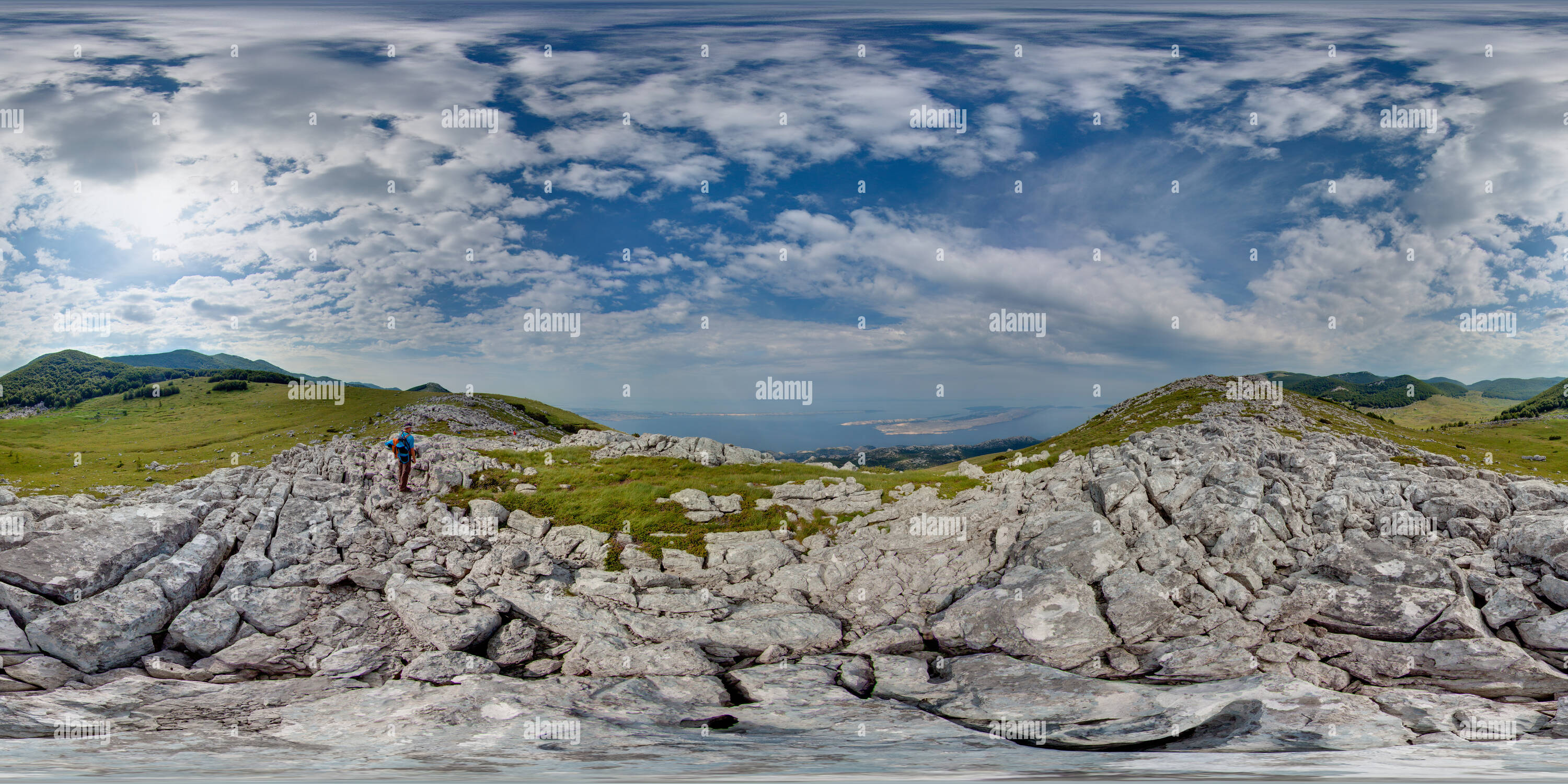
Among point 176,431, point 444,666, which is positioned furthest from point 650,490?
point 176,431

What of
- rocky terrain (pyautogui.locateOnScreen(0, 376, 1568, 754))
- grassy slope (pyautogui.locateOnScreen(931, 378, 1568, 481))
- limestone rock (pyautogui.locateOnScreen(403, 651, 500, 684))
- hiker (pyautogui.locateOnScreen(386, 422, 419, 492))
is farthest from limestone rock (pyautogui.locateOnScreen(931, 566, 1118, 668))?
grassy slope (pyautogui.locateOnScreen(931, 378, 1568, 481))

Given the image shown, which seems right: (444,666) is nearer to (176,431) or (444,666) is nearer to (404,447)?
(404,447)

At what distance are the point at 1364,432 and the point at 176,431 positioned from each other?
23474 centimetres

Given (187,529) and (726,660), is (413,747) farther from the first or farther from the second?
(187,529)

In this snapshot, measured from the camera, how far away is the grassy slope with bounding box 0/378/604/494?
200 feet

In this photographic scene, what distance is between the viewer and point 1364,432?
106312mm

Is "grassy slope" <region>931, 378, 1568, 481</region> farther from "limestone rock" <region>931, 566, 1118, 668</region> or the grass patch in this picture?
"limestone rock" <region>931, 566, 1118, 668</region>

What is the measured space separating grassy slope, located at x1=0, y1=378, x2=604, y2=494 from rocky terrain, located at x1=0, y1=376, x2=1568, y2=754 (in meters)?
24.9

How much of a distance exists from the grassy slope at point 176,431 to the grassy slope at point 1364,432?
9502 centimetres

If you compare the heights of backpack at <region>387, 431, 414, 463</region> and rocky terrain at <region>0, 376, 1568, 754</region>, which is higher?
backpack at <region>387, 431, 414, 463</region>

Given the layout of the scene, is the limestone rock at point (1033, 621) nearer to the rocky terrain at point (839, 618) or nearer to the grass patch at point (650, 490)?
the rocky terrain at point (839, 618)

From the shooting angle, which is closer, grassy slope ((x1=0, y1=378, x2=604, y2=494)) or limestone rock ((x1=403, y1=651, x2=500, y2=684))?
limestone rock ((x1=403, y1=651, x2=500, y2=684))

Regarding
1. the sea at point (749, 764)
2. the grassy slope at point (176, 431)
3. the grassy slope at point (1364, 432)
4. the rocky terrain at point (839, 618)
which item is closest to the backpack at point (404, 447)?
the rocky terrain at point (839, 618)

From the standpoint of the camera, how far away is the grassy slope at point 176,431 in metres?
60.9
